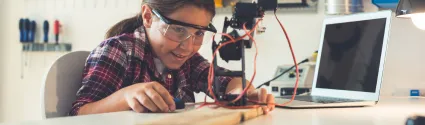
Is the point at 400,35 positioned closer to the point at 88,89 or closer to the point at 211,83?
the point at 211,83

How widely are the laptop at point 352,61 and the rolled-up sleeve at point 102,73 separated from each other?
393mm

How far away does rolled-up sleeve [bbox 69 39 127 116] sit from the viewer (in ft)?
3.29

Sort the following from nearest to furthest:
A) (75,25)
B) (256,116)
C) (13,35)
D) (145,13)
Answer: (256,116) < (145,13) < (75,25) < (13,35)

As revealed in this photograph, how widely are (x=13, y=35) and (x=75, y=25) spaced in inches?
15.5

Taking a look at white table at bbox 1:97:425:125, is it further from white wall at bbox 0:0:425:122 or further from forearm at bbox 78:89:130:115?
white wall at bbox 0:0:425:122

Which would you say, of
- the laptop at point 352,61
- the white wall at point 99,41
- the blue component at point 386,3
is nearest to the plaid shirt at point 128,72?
the laptop at point 352,61

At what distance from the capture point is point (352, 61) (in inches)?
49.8

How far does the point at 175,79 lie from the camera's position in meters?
1.30

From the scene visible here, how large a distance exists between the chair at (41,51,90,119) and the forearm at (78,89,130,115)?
0.24 feet

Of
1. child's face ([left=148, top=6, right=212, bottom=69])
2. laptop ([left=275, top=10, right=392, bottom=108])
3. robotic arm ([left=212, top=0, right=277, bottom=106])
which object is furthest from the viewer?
laptop ([left=275, top=10, right=392, bottom=108])

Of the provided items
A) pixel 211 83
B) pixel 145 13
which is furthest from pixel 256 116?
pixel 145 13

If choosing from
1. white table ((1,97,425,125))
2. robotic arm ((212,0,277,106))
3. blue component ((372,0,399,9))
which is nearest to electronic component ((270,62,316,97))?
blue component ((372,0,399,9))

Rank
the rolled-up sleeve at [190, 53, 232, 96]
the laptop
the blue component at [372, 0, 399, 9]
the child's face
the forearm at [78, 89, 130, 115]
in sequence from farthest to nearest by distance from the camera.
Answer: the blue component at [372, 0, 399, 9], the rolled-up sleeve at [190, 53, 232, 96], the laptop, the child's face, the forearm at [78, 89, 130, 115]

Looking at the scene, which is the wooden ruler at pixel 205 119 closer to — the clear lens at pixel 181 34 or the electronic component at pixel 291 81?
the clear lens at pixel 181 34
